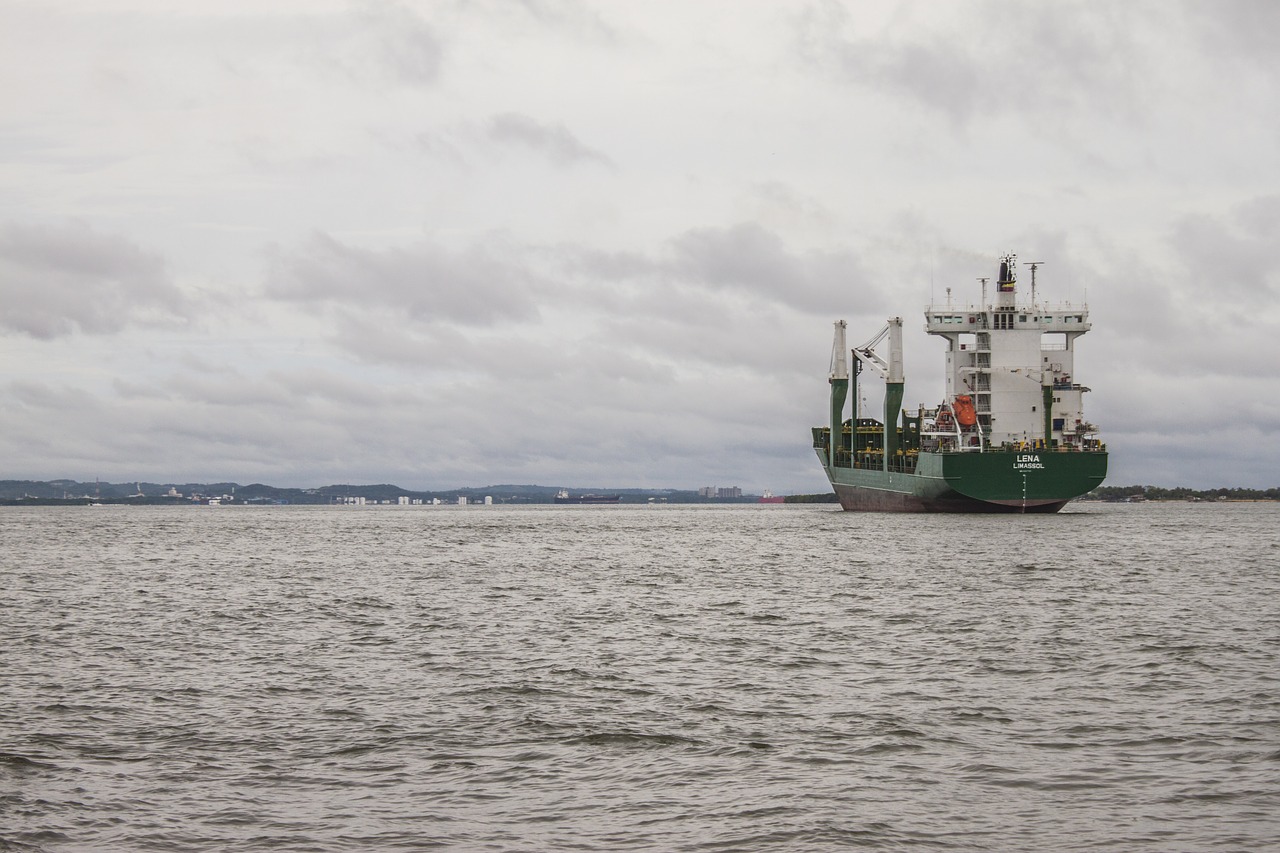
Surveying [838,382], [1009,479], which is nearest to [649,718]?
[1009,479]

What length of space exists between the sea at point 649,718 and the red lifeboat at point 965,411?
61.8m

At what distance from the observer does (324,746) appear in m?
17.9

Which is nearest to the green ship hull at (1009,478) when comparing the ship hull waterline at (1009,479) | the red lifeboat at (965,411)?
the ship hull waterline at (1009,479)

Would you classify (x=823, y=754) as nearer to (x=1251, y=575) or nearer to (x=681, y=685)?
(x=681, y=685)

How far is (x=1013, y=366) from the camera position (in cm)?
10938

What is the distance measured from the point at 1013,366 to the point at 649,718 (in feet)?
314

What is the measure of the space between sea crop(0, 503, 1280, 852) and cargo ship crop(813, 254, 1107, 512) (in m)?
56.5

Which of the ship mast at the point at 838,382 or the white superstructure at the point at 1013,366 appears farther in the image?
the ship mast at the point at 838,382

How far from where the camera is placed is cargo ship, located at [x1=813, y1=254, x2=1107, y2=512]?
323 ft

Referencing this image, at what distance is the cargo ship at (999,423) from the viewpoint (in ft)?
323

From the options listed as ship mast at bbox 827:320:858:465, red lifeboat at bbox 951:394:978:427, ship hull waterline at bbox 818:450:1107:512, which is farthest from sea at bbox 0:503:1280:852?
ship mast at bbox 827:320:858:465

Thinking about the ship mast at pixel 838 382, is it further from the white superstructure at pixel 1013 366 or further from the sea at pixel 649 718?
the sea at pixel 649 718

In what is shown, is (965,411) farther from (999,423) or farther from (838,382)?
(838,382)

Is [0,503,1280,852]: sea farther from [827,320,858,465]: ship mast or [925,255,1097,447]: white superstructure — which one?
[827,320,858,465]: ship mast
